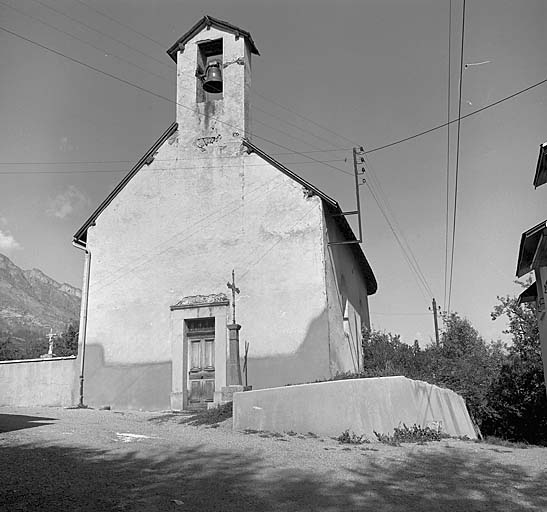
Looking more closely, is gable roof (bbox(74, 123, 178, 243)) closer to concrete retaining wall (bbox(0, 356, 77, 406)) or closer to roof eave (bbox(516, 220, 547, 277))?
concrete retaining wall (bbox(0, 356, 77, 406))

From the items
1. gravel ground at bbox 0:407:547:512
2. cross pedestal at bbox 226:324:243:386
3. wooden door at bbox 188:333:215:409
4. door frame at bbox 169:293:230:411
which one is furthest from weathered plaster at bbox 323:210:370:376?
gravel ground at bbox 0:407:547:512

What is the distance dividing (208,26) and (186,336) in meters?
10.6

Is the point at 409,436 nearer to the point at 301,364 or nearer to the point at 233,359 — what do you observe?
the point at 301,364

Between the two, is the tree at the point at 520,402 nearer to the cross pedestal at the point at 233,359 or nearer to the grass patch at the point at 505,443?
the grass patch at the point at 505,443

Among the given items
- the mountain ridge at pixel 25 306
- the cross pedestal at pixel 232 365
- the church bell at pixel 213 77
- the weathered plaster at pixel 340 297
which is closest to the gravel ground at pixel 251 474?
the cross pedestal at pixel 232 365

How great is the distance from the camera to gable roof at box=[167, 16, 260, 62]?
62.9 ft

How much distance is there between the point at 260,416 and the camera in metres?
11.6

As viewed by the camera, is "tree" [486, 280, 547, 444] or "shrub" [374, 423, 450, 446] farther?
"tree" [486, 280, 547, 444]

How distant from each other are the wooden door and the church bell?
27.3ft

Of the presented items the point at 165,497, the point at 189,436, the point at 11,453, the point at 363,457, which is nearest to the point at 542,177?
the point at 363,457

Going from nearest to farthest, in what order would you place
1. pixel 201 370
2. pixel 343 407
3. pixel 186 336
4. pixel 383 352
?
pixel 343 407 → pixel 201 370 → pixel 186 336 → pixel 383 352

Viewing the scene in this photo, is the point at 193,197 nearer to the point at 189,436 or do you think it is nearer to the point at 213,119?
the point at 213,119

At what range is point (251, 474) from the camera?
689 centimetres

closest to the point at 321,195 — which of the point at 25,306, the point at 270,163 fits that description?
the point at 270,163
